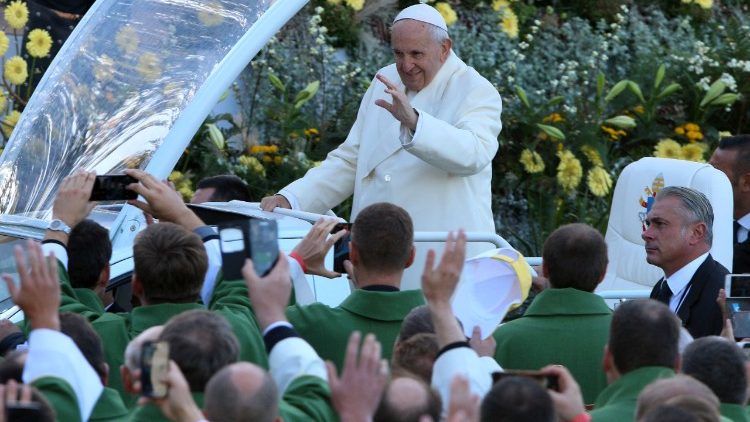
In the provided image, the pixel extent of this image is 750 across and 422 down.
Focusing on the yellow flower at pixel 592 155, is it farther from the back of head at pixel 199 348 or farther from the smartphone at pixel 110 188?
the back of head at pixel 199 348

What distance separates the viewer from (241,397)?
3.23 meters

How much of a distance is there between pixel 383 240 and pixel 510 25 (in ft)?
19.4

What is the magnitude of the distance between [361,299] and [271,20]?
7.56ft

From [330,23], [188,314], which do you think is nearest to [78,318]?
[188,314]

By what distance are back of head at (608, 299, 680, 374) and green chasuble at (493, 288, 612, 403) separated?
0.79 m

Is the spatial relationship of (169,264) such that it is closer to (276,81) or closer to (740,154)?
(740,154)

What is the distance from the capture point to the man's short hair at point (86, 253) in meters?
5.12

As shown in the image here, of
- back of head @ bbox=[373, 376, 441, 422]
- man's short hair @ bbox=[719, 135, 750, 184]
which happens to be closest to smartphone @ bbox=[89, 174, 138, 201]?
back of head @ bbox=[373, 376, 441, 422]

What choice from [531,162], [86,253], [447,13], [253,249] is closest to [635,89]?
[531,162]

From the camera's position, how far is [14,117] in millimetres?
9180

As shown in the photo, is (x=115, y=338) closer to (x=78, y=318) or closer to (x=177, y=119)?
(x=78, y=318)

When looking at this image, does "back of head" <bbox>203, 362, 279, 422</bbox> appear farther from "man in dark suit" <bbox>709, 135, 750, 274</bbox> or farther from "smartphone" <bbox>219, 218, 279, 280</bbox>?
"man in dark suit" <bbox>709, 135, 750, 274</bbox>

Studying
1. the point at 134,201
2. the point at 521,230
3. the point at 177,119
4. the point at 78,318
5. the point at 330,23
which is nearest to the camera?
the point at 78,318

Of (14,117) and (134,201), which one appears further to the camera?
(14,117)
